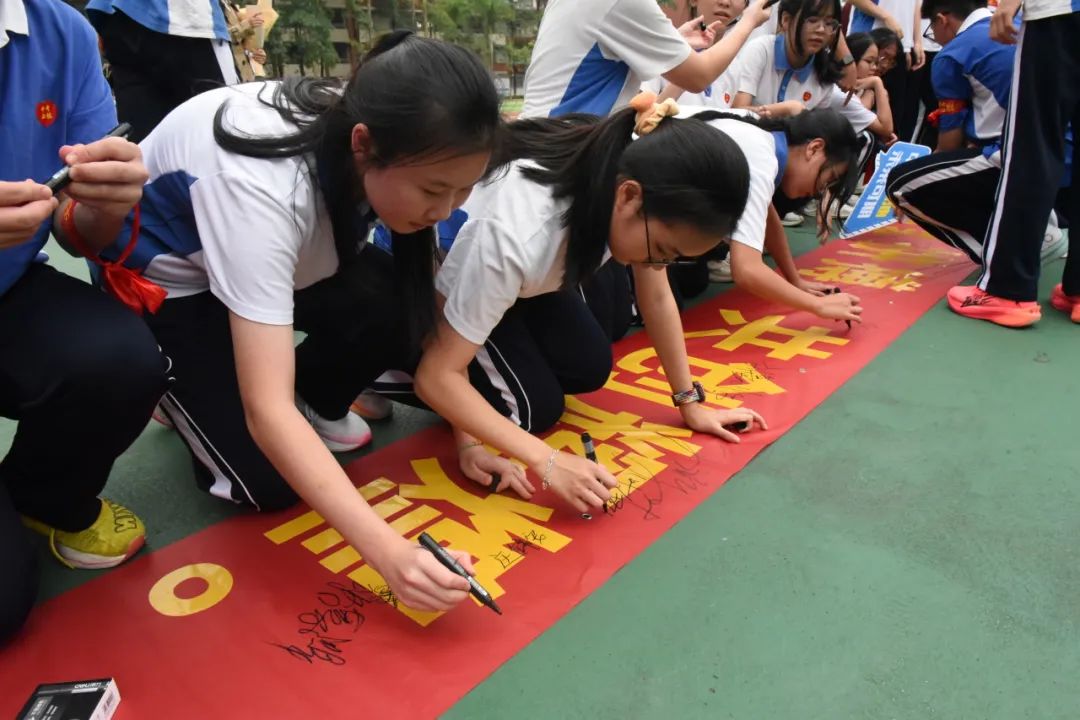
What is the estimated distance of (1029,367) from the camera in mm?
1872

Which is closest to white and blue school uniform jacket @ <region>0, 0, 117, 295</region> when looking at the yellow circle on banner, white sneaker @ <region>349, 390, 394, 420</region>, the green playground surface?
the green playground surface

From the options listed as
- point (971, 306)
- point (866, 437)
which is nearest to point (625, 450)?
point (866, 437)

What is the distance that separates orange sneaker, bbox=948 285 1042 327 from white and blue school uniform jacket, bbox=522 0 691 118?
112 cm

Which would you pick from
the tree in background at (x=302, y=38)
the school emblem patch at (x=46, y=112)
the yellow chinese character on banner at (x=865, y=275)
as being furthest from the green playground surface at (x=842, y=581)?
the tree in background at (x=302, y=38)

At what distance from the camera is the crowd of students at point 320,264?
36.5 inches

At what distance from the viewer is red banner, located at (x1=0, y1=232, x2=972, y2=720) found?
918 millimetres

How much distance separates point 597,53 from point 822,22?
1.21 metres

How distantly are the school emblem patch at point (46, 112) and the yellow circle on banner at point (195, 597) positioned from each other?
67 centimetres

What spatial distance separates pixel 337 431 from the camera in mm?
1501

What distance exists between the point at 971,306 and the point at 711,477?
52.6 inches
